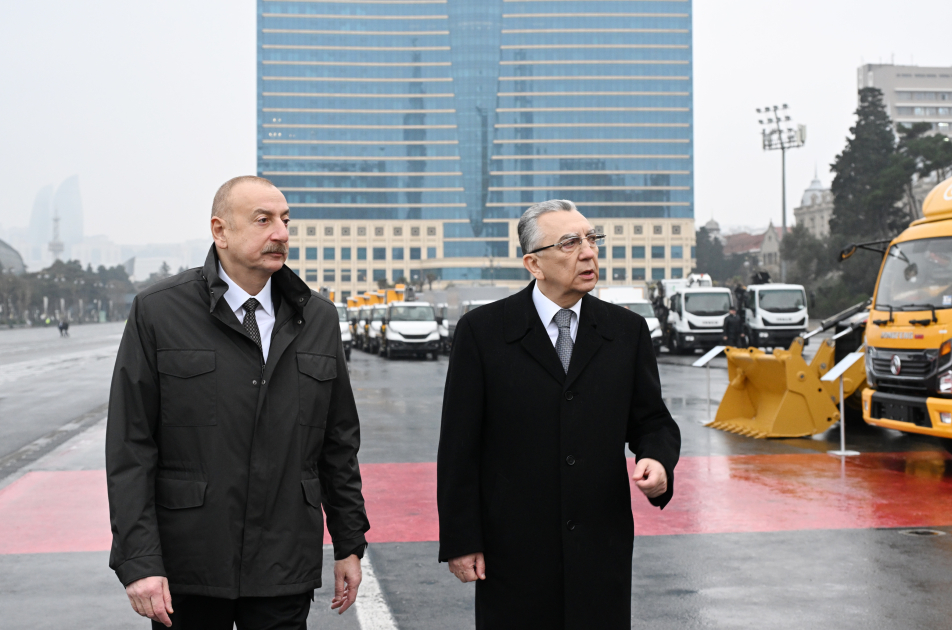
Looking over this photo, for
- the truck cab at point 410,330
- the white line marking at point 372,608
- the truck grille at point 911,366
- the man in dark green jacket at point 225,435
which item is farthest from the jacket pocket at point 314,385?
the truck cab at point 410,330

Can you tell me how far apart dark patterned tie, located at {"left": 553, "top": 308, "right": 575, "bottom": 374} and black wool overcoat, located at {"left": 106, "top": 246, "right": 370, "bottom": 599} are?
775 millimetres

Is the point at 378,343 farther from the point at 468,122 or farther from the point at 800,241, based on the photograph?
the point at 468,122

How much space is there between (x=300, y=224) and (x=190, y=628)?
145 metres

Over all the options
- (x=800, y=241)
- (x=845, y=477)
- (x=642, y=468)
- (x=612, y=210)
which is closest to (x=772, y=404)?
(x=845, y=477)

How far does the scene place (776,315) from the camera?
32.2 metres

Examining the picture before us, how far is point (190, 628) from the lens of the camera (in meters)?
2.85

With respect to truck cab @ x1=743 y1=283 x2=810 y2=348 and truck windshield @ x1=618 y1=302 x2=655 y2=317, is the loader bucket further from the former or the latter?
truck windshield @ x1=618 y1=302 x2=655 y2=317

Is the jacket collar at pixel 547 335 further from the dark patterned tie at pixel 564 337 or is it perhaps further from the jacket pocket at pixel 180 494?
the jacket pocket at pixel 180 494

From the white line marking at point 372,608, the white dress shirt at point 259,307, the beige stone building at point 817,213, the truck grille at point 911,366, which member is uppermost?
the beige stone building at point 817,213

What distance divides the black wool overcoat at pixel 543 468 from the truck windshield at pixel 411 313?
104 feet

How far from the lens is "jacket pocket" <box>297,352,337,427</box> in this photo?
2.92 meters

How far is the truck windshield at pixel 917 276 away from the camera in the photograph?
31.9ft

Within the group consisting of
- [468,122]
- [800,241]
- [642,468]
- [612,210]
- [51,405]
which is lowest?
[51,405]

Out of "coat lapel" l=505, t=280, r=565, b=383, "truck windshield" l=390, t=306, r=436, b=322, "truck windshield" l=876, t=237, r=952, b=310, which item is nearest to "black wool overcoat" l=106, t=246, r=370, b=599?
"coat lapel" l=505, t=280, r=565, b=383
